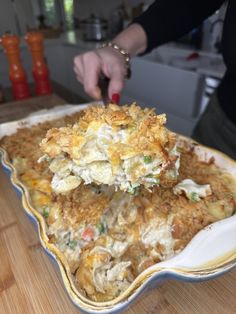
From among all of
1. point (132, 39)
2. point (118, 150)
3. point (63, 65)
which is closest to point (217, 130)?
point (132, 39)

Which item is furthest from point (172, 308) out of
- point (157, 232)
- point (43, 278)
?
point (43, 278)

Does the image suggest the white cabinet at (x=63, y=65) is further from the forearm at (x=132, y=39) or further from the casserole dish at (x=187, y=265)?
→ the casserole dish at (x=187, y=265)

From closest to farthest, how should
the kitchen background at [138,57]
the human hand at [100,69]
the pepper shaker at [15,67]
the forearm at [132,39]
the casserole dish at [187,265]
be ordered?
the casserole dish at [187,265], the human hand at [100,69], the forearm at [132,39], the pepper shaker at [15,67], the kitchen background at [138,57]

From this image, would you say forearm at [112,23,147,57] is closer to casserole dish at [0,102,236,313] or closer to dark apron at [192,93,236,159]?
dark apron at [192,93,236,159]

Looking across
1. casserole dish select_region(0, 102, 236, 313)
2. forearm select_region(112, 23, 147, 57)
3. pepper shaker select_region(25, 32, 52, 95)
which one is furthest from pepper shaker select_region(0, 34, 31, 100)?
casserole dish select_region(0, 102, 236, 313)

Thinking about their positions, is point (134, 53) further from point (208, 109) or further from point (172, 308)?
point (172, 308)

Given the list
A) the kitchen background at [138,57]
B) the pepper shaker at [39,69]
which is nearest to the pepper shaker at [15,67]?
the pepper shaker at [39,69]
